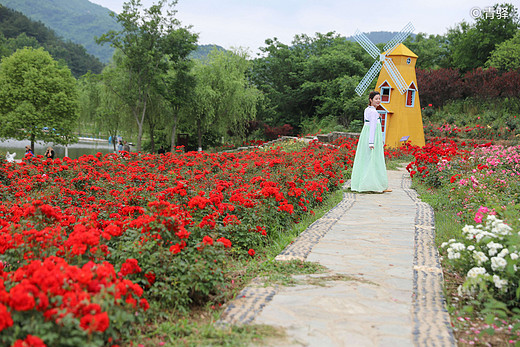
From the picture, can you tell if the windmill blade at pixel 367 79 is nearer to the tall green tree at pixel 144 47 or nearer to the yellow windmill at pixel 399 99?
the yellow windmill at pixel 399 99

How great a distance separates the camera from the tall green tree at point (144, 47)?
24547 millimetres

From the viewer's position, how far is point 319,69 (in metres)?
31.8

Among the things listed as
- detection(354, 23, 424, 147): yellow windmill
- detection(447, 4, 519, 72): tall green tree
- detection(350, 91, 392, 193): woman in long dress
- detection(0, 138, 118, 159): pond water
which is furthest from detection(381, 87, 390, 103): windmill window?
detection(0, 138, 118, 159): pond water

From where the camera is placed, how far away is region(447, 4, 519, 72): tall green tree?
33.7m

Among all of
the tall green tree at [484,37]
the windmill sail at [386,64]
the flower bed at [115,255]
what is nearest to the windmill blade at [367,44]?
the windmill sail at [386,64]

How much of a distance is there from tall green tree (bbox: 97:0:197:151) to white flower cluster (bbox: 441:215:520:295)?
2244cm

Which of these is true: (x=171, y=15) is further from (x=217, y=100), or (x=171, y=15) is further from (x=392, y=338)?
(x=392, y=338)

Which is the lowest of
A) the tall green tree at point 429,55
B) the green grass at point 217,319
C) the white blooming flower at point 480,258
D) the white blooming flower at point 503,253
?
the green grass at point 217,319

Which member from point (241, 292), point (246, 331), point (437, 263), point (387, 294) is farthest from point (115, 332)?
point (437, 263)

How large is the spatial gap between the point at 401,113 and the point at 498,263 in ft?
63.1

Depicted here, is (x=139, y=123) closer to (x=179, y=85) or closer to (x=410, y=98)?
(x=179, y=85)

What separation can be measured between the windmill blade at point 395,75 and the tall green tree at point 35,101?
2073cm

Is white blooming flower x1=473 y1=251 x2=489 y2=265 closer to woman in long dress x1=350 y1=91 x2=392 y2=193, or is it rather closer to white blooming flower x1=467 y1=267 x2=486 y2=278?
white blooming flower x1=467 y1=267 x2=486 y2=278

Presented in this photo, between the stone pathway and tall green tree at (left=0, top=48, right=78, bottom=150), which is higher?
tall green tree at (left=0, top=48, right=78, bottom=150)
